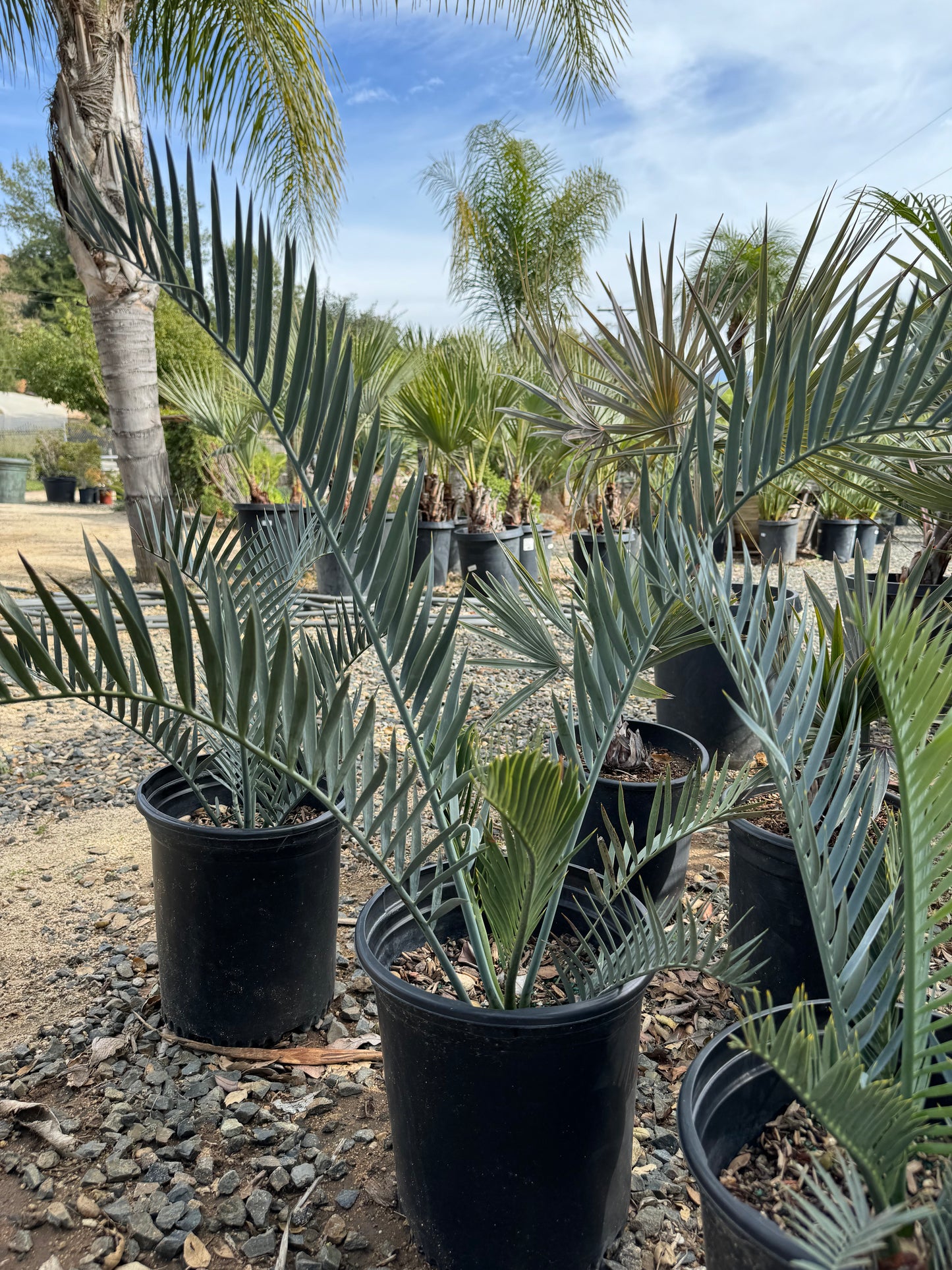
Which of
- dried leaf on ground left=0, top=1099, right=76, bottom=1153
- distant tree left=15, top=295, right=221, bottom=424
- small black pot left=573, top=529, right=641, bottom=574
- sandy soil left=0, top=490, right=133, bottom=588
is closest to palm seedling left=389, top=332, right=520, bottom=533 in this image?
small black pot left=573, top=529, right=641, bottom=574

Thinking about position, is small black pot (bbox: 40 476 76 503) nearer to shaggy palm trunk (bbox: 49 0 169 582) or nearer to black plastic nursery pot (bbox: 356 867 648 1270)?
shaggy palm trunk (bbox: 49 0 169 582)

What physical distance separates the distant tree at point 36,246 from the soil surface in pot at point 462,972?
20.8 meters

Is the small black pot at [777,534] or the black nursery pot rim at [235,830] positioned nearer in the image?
the black nursery pot rim at [235,830]

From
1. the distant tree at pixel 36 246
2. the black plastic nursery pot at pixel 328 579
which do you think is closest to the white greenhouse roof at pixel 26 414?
the distant tree at pixel 36 246

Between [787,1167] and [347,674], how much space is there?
0.74 meters

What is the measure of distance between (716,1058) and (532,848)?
312 millimetres

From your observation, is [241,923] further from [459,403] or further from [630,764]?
[459,403]

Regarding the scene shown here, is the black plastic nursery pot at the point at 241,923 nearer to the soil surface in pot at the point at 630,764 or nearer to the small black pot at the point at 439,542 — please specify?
the soil surface in pot at the point at 630,764

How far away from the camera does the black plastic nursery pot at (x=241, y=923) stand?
1442 millimetres

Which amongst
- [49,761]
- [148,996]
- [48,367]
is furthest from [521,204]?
[148,996]

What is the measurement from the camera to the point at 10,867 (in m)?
2.15

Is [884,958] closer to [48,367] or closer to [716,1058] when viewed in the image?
[716,1058]

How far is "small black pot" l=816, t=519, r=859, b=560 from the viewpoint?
26.2ft

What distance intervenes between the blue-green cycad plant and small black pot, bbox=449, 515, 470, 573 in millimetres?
5528
